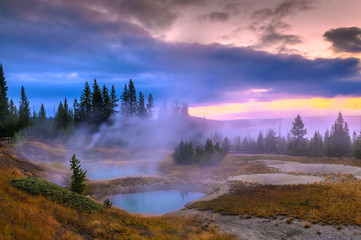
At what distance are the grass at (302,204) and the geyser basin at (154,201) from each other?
4867 mm

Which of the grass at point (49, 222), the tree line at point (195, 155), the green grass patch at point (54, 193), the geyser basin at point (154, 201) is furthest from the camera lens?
the tree line at point (195, 155)

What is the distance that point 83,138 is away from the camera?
7438cm

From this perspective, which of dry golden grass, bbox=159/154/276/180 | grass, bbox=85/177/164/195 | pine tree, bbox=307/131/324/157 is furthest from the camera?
pine tree, bbox=307/131/324/157

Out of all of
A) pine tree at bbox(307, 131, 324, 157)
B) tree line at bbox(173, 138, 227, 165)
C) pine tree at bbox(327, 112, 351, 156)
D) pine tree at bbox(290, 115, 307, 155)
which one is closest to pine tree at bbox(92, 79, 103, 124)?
tree line at bbox(173, 138, 227, 165)

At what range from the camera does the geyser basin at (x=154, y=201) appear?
32.2 meters

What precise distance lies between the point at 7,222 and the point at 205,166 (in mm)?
63257

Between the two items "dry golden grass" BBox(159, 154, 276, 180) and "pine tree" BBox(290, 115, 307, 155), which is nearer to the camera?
"dry golden grass" BBox(159, 154, 276, 180)

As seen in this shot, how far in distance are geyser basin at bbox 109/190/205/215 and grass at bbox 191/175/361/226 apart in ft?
16.0

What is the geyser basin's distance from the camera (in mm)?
32197

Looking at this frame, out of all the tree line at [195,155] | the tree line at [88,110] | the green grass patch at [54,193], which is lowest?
the tree line at [195,155]

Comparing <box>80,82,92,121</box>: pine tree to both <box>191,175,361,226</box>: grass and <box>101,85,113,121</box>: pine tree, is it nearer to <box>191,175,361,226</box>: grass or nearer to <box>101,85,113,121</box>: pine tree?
<box>101,85,113,121</box>: pine tree

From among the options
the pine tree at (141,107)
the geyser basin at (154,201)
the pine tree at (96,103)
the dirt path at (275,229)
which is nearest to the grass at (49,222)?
the dirt path at (275,229)

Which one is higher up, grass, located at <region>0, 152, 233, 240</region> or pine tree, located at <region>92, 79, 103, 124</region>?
pine tree, located at <region>92, 79, 103, 124</region>

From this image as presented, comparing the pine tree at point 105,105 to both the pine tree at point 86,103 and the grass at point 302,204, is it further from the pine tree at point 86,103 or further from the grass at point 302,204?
the grass at point 302,204
